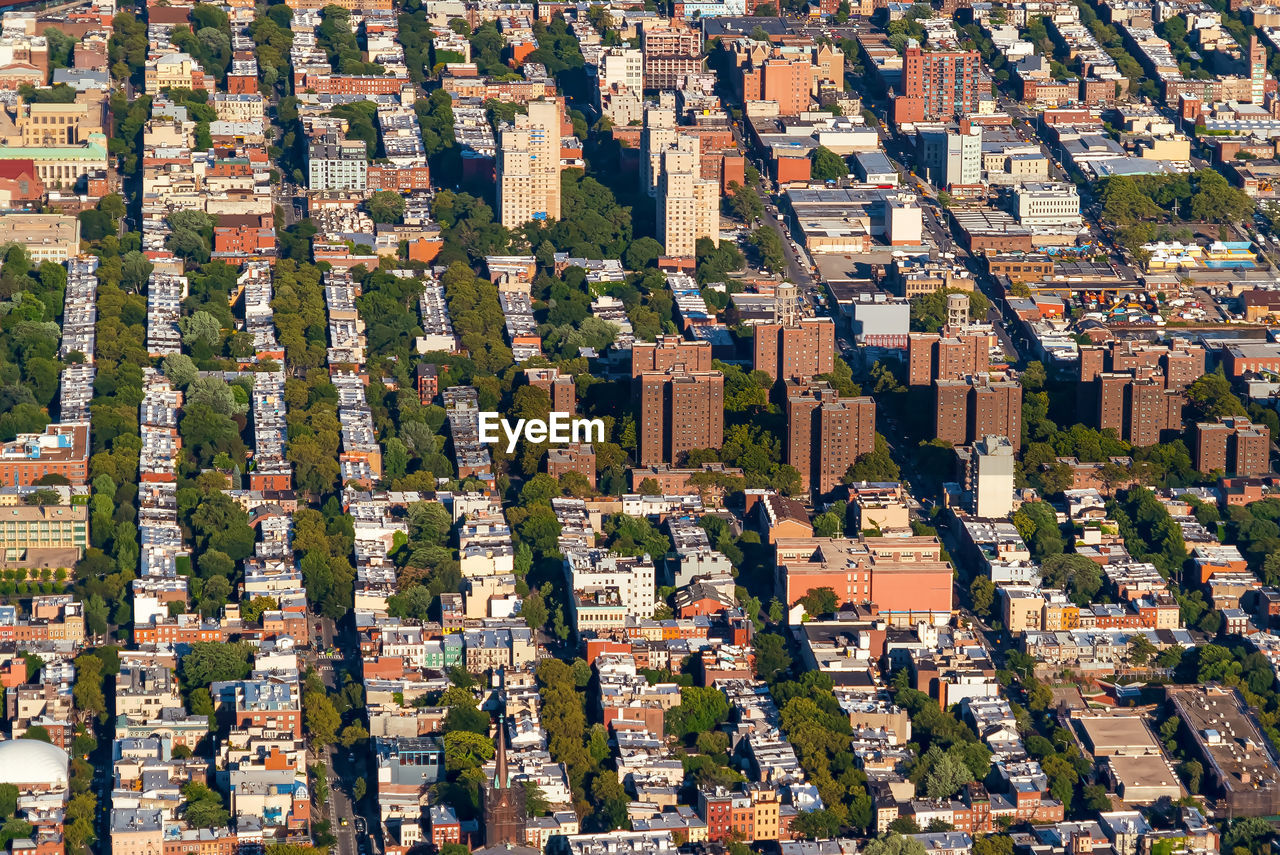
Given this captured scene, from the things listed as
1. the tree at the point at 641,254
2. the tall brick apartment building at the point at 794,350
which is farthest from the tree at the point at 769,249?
the tall brick apartment building at the point at 794,350

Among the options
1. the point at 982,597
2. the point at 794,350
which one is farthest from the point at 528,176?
the point at 982,597

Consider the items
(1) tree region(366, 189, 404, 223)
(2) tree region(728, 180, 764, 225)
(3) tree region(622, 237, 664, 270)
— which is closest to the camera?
(3) tree region(622, 237, 664, 270)

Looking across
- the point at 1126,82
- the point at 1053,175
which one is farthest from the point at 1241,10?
the point at 1053,175

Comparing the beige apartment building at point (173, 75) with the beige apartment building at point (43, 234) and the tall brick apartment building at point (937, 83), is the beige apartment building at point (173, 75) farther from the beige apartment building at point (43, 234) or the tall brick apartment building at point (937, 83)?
the tall brick apartment building at point (937, 83)

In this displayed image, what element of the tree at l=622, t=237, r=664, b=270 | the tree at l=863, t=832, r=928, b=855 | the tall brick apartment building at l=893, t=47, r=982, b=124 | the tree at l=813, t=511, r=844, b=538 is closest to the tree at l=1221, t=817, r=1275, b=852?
the tree at l=863, t=832, r=928, b=855

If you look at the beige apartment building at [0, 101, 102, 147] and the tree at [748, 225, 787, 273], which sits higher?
the beige apartment building at [0, 101, 102, 147]

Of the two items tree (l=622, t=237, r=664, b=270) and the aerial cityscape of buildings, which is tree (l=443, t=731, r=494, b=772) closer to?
the aerial cityscape of buildings

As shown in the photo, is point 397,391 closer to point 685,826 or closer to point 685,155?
point 685,155
